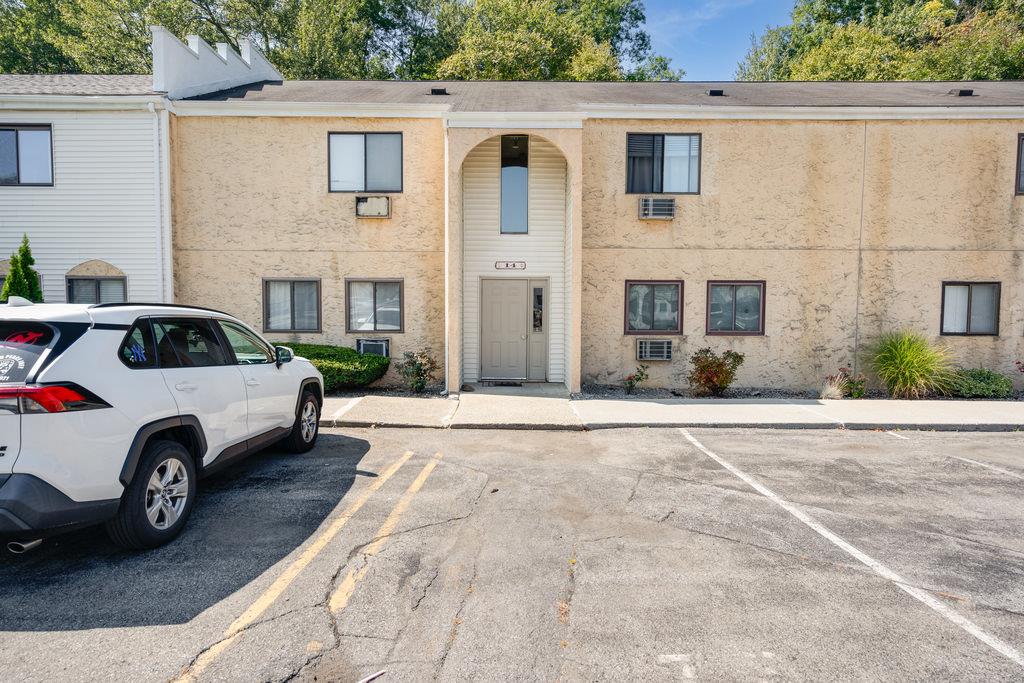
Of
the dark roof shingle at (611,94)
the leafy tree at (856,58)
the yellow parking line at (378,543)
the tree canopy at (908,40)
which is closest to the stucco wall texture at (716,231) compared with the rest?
the dark roof shingle at (611,94)

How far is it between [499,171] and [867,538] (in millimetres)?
10356

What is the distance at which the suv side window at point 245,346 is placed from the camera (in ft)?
20.0

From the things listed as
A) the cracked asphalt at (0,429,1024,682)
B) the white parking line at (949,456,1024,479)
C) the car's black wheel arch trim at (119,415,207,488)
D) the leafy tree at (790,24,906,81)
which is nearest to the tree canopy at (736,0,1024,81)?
the leafy tree at (790,24,906,81)

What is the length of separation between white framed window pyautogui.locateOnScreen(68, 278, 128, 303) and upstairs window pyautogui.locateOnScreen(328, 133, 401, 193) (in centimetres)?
490

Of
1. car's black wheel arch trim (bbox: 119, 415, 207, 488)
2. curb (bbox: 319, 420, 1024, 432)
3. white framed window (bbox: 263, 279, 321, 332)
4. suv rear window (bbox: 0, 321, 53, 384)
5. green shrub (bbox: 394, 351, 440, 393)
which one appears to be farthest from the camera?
white framed window (bbox: 263, 279, 321, 332)

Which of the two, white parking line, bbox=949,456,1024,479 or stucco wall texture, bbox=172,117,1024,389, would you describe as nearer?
white parking line, bbox=949,456,1024,479

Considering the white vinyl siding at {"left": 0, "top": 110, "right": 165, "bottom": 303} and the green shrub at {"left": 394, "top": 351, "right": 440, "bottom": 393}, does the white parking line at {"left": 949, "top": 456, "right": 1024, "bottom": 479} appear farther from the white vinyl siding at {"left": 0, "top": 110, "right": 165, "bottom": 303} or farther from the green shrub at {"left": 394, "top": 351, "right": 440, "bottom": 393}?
the white vinyl siding at {"left": 0, "top": 110, "right": 165, "bottom": 303}

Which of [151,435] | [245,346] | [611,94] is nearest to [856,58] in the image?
[611,94]

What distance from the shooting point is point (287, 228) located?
1289cm

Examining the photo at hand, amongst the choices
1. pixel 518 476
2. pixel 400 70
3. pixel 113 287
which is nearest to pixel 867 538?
pixel 518 476

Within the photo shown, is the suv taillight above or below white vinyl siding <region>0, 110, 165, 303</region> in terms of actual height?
below

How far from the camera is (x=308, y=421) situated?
7516 millimetres

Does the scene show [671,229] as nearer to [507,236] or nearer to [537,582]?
[507,236]

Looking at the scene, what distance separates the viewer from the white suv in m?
3.73
